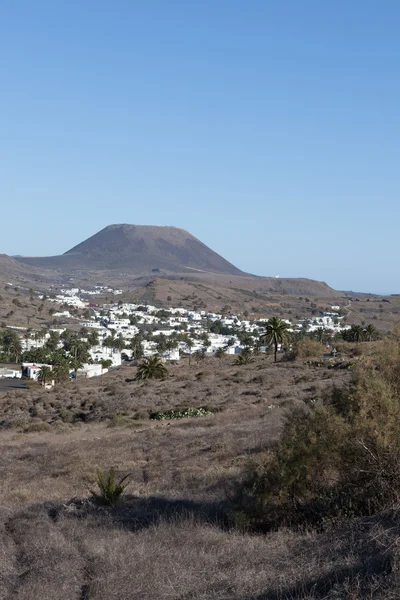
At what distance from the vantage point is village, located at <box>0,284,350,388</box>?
256ft

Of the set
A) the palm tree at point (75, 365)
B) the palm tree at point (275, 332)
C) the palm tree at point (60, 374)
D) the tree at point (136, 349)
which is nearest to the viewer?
the palm tree at point (275, 332)

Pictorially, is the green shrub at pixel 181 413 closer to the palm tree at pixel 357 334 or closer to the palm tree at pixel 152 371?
the palm tree at pixel 152 371

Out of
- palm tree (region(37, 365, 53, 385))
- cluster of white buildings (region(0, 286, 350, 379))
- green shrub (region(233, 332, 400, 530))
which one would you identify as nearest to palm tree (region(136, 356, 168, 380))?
palm tree (region(37, 365, 53, 385))

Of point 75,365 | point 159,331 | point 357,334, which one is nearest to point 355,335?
point 357,334

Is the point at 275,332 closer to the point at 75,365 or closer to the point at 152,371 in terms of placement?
the point at 152,371

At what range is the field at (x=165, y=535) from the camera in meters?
7.32

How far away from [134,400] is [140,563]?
25667 millimetres

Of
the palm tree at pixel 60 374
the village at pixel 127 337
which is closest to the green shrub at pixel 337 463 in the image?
the village at pixel 127 337

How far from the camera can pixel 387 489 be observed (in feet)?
31.6

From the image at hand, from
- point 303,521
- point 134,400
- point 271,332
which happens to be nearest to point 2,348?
point 271,332

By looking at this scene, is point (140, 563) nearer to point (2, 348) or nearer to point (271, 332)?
point (271, 332)

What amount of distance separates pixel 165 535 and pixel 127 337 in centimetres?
11379

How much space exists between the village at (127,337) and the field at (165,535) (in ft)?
142

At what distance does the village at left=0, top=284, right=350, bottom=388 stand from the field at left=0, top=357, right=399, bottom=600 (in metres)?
43.2
